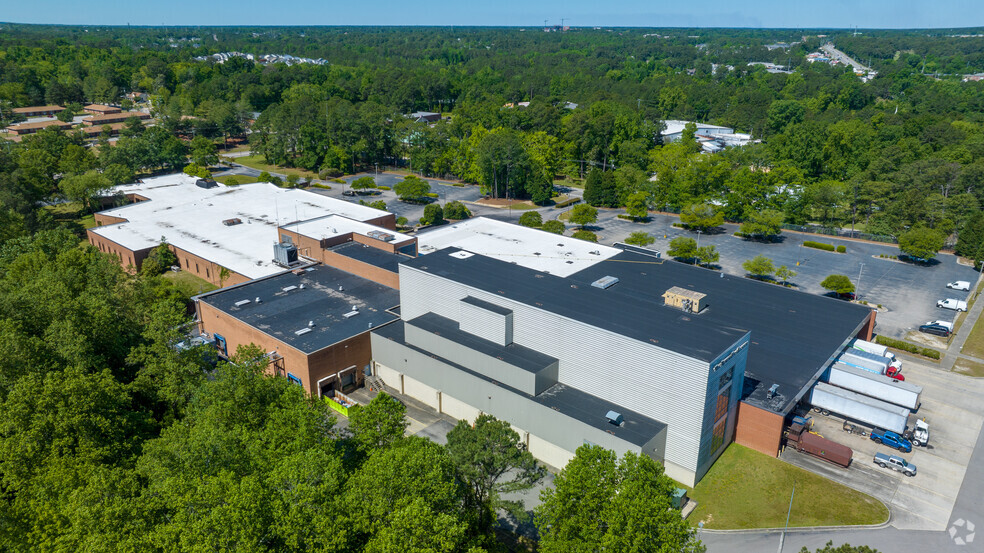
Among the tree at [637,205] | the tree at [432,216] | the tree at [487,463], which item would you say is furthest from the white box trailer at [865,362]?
the tree at [432,216]

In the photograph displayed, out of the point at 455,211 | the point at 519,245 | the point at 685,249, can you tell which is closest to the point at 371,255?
the point at 519,245

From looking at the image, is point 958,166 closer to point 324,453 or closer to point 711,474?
point 711,474

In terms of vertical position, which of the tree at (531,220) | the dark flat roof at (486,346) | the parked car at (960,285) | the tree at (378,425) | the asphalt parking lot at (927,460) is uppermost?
the tree at (378,425)

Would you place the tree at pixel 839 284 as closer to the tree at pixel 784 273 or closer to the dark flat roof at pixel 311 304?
→ the tree at pixel 784 273

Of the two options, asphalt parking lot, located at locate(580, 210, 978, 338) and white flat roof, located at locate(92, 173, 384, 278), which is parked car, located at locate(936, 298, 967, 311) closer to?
asphalt parking lot, located at locate(580, 210, 978, 338)

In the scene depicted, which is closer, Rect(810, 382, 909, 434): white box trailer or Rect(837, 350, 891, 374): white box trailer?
Rect(810, 382, 909, 434): white box trailer

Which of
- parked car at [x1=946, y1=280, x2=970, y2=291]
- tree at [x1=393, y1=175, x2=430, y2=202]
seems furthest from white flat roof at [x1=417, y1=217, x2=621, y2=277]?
parked car at [x1=946, y1=280, x2=970, y2=291]
